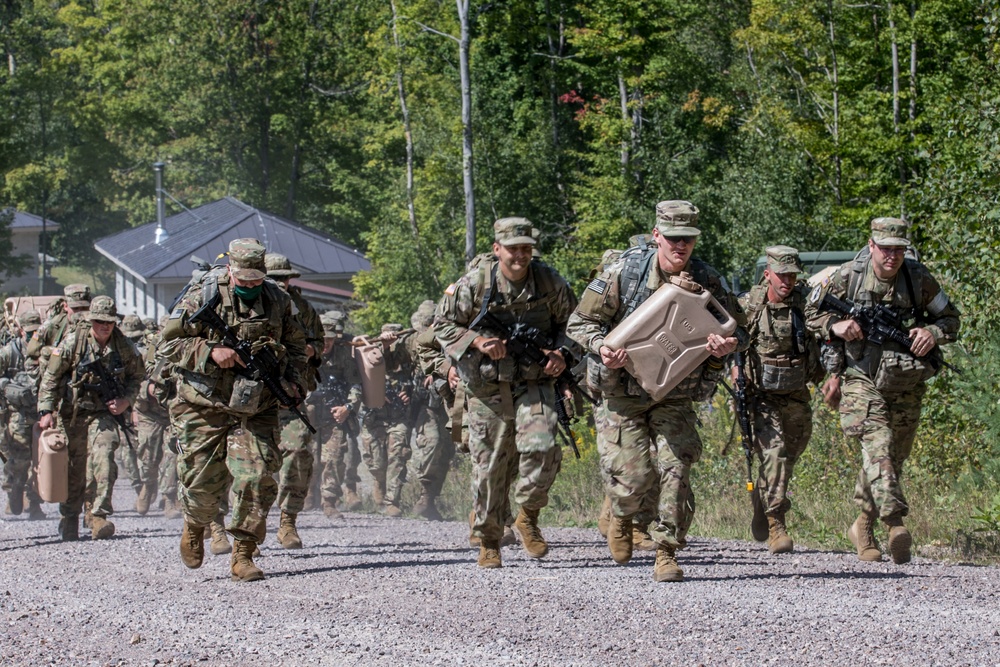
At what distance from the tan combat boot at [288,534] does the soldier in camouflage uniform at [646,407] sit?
12.4 feet

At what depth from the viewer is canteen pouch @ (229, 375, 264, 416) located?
9484mm

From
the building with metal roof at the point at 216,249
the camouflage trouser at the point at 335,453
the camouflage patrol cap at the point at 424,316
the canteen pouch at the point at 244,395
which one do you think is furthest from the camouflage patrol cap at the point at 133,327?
the building with metal roof at the point at 216,249

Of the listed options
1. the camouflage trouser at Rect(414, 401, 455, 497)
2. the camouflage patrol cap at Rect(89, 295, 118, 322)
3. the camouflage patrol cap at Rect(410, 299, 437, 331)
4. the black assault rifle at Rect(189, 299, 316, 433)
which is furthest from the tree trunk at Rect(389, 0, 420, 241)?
the black assault rifle at Rect(189, 299, 316, 433)

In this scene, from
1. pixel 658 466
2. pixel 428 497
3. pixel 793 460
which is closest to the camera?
pixel 658 466

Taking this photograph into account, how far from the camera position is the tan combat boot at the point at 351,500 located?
58.7 ft

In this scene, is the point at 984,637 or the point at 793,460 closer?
the point at 984,637

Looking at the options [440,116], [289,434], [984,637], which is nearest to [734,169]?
[440,116]

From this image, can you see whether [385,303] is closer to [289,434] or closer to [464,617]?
[289,434]

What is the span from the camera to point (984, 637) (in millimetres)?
6953

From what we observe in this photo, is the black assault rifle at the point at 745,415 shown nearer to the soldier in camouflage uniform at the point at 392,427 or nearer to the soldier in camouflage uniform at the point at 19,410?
the soldier in camouflage uniform at the point at 392,427

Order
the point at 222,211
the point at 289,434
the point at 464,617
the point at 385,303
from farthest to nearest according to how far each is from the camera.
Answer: the point at 222,211 < the point at 385,303 < the point at 289,434 < the point at 464,617

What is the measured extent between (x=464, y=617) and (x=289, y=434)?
187 inches

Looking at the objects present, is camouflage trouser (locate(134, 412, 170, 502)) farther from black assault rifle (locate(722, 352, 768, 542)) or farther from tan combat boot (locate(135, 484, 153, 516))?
black assault rifle (locate(722, 352, 768, 542))

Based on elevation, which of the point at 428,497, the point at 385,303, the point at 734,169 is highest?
the point at 734,169
